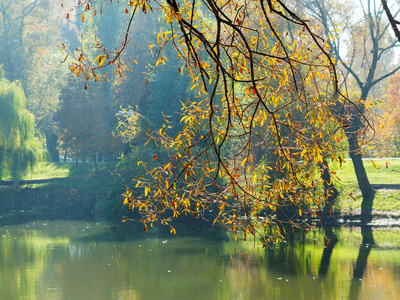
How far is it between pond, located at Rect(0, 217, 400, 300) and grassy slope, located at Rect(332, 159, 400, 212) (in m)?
2.23

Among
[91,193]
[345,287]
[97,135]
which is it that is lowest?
[345,287]

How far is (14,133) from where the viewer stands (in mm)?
26453

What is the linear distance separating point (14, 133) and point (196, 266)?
51.0 ft

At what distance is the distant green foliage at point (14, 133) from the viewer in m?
26.2

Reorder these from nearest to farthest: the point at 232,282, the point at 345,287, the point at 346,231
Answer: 1. the point at 345,287
2. the point at 232,282
3. the point at 346,231

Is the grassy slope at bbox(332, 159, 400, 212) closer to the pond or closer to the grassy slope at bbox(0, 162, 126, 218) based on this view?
the pond

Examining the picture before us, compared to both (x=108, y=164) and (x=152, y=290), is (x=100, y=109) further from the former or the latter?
(x=152, y=290)

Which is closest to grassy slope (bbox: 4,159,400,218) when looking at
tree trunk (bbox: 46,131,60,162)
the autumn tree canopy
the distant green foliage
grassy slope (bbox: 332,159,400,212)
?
grassy slope (bbox: 332,159,400,212)

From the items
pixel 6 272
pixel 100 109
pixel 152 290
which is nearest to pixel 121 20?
pixel 100 109

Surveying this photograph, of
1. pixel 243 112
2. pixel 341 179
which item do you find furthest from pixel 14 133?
pixel 243 112

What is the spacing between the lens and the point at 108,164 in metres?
31.7

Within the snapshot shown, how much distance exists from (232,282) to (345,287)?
8.15 feet

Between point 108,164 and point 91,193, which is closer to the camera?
point 91,193

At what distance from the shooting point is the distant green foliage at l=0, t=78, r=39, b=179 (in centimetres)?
2625
